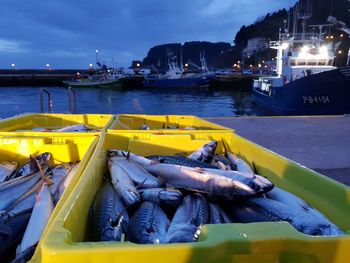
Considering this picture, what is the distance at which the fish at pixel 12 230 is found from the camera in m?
2.08

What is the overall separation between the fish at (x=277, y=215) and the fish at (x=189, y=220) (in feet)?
0.87

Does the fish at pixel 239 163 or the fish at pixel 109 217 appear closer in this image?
the fish at pixel 109 217

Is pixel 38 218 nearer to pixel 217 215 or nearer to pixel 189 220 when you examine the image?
pixel 189 220

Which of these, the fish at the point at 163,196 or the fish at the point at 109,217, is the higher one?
the fish at the point at 163,196

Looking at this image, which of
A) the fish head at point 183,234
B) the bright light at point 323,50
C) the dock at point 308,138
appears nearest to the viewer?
the fish head at point 183,234

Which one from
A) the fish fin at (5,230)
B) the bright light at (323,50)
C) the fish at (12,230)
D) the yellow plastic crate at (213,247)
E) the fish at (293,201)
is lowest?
the fish at (12,230)

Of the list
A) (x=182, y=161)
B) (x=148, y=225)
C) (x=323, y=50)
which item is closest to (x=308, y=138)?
(x=182, y=161)

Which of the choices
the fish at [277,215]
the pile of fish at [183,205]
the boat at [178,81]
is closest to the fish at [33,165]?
the pile of fish at [183,205]

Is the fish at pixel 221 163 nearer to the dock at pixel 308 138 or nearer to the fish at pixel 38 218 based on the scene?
the fish at pixel 38 218

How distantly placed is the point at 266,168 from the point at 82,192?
1.89 metres

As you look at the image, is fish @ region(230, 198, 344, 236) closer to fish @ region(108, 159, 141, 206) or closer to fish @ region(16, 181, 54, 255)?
fish @ region(108, 159, 141, 206)

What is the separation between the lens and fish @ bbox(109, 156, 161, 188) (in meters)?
2.84

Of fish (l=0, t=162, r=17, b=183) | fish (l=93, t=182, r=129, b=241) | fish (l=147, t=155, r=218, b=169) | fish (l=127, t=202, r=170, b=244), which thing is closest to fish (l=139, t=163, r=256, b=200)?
fish (l=147, t=155, r=218, b=169)

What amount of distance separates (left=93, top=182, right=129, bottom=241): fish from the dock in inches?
151
